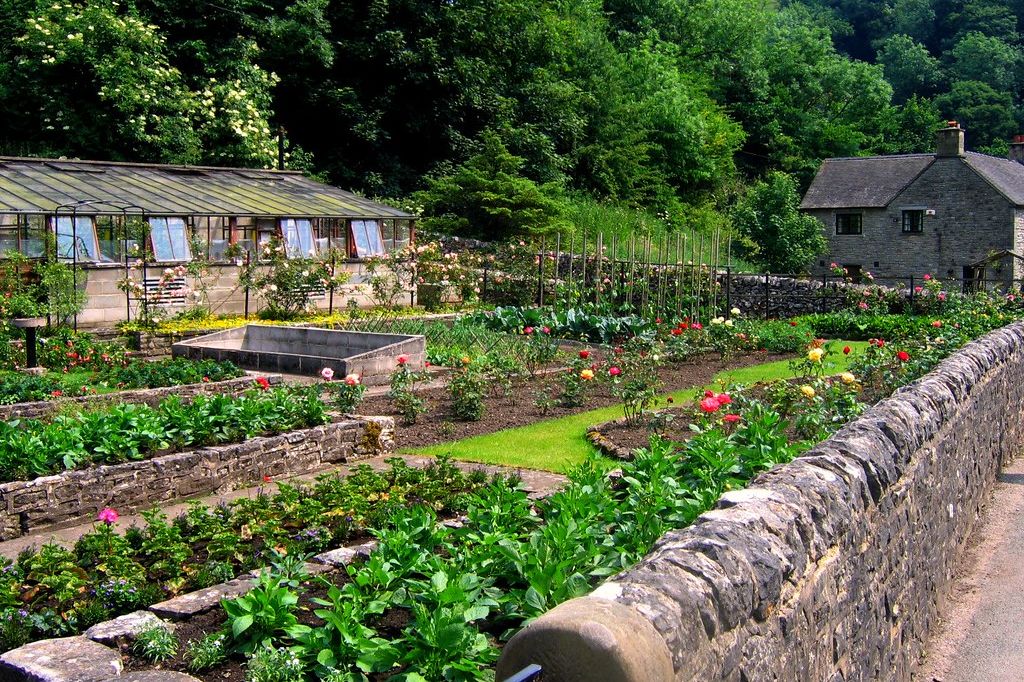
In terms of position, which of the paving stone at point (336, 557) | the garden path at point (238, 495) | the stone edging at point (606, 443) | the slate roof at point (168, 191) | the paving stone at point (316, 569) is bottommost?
the garden path at point (238, 495)

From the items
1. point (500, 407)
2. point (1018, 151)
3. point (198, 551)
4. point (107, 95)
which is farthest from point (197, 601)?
point (1018, 151)

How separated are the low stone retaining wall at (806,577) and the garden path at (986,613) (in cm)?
17

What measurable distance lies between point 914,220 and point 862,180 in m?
3.57

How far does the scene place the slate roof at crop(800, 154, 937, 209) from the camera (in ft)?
146

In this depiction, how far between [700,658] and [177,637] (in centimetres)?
290

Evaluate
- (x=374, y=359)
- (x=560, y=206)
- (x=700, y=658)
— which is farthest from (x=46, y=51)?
(x=700, y=658)

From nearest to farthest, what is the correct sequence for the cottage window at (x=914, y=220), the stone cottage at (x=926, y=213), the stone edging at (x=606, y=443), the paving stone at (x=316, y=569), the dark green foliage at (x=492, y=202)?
the paving stone at (x=316, y=569)
the stone edging at (x=606, y=443)
the dark green foliage at (x=492, y=202)
the stone cottage at (x=926, y=213)
the cottage window at (x=914, y=220)

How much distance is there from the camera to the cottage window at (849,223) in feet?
147

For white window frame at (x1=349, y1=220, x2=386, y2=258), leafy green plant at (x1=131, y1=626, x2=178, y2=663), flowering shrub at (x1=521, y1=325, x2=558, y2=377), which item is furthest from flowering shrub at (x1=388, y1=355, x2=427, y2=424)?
white window frame at (x1=349, y1=220, x2=386, y2=258)

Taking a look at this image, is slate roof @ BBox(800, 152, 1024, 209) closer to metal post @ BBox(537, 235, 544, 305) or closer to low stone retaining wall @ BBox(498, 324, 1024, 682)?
metal post @ BBox(537, 235, 544, 305)

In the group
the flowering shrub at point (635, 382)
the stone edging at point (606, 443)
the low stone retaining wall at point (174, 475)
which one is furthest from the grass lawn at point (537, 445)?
Answer: the low stone retaining wall at point (174, 475)

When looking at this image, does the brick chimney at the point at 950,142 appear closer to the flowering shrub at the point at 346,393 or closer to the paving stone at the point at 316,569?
the flowering shrub at the point at 346,393

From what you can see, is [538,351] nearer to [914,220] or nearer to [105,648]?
[105,648]

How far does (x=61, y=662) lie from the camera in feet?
14.8
